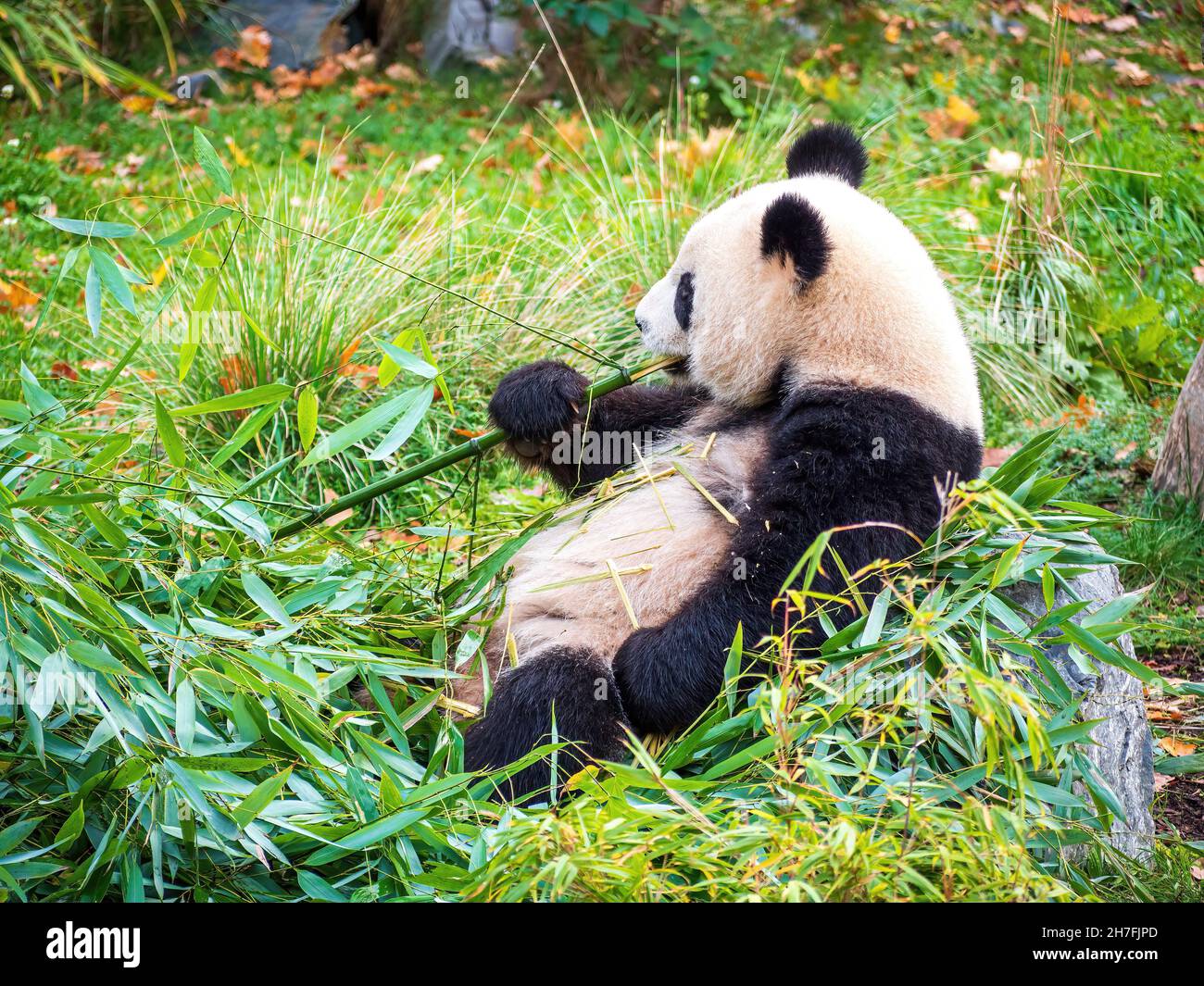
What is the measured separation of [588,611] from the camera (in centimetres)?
320

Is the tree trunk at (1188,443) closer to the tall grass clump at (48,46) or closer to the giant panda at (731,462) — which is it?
the giant panda at (731,462)

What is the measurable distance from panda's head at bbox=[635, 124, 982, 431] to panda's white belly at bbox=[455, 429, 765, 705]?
26 cm

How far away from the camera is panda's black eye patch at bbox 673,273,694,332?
3424 mm

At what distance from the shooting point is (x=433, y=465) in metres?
3.19

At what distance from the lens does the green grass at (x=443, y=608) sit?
242cm

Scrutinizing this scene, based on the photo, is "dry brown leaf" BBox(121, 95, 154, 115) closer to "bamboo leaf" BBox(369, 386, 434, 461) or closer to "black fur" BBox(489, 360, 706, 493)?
"black fur" BBox(489, 360, 706, 493)

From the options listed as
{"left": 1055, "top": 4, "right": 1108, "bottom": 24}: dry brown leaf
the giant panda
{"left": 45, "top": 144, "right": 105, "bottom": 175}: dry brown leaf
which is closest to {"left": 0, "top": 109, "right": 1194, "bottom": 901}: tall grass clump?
the giant panda

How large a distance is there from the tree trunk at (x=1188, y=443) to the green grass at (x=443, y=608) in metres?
0.12

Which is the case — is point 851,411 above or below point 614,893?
above

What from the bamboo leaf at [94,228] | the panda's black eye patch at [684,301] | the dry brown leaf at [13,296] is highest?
the bamboo leaf at [94,228]

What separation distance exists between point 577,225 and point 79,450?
12.1 feet

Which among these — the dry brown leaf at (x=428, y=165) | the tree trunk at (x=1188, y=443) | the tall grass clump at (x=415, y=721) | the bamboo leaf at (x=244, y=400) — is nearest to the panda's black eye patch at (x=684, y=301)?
the tall grass clump at (x=415, y=721)

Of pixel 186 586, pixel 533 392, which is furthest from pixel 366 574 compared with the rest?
pixel 533 392

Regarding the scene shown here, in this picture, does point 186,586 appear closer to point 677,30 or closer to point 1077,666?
point 1077,666
